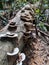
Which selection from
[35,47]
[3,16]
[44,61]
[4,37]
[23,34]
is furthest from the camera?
[3,16]

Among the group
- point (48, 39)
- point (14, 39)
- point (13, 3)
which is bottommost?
point (48, 39)

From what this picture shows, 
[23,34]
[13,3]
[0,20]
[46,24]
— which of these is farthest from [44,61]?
[13,3]

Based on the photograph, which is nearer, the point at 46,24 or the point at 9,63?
the point at 9,63

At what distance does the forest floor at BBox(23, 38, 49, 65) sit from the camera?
3164 mm

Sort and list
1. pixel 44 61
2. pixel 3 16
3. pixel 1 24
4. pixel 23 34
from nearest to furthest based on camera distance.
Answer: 1. pixel 23 34
2. pixel 44 61
3. pixel 1 24
4. pixel 3 16

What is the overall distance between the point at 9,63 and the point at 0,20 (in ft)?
8.84

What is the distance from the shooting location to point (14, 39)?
2502mm

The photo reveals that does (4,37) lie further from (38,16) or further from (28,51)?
(38,16)

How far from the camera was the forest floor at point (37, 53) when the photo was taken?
3.16 m

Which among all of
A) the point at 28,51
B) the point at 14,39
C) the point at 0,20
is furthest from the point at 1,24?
the point at 14,39

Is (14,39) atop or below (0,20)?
atop

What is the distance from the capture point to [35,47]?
368 cm

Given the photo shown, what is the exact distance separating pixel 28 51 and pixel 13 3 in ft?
9.27

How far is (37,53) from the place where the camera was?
11.4 ft
